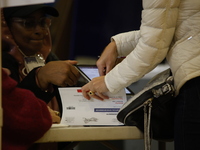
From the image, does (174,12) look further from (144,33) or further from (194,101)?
(194,101)

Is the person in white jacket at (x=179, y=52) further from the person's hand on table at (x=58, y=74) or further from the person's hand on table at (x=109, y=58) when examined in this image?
the person's hand on table at (x=58, y=74)

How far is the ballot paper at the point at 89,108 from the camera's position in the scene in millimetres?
1274

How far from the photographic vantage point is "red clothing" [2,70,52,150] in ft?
3.44

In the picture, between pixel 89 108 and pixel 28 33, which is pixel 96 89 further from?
pixel 28 33

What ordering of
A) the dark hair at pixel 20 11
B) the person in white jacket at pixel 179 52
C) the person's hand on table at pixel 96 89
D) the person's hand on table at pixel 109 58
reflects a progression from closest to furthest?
1. the person in white jacket at pixel 179 52
2. the person's hand on table at pixel 96 89
3. the person's hand on table at pixel 109 58
4. the dark hair at pixel 20 11

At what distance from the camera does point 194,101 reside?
99 centimetres

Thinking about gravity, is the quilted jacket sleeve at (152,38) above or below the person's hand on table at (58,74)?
above

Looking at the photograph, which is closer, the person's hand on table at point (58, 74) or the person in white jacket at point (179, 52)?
the person in white jacket at point (179, 52)

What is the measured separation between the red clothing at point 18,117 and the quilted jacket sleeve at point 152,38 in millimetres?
277

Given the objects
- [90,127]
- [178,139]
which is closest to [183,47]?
[178,139]

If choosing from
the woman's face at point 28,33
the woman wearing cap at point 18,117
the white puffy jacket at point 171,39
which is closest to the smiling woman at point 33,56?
the woman's face at point 28,33

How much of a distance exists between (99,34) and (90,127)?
1.36 metres

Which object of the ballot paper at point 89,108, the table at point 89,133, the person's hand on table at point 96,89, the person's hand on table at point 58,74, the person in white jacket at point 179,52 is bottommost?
the person's hand on table at point 58,74

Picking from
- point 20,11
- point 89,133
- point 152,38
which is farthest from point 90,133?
point 20,11
